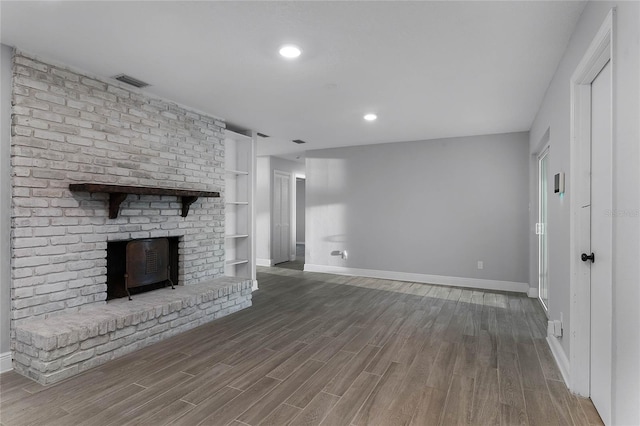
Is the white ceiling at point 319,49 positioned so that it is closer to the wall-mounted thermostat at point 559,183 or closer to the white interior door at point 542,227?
the white interior door at point 542,227

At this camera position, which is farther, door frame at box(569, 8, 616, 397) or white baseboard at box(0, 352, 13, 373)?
white baseboard at box(0, 352, 13, 373)

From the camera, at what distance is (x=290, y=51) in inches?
106

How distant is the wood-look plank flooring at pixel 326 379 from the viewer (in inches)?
80.6

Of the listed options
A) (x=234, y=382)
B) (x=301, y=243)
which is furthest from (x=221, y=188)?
(x=301, y=243)

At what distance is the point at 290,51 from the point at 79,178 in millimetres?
2230

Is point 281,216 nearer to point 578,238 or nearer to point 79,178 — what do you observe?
point 79,178

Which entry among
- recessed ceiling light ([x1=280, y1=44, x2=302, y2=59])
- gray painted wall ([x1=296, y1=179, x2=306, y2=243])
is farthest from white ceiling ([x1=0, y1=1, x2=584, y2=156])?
gray painted wall ([x1=296, y1=179, x2=306, y2=243])

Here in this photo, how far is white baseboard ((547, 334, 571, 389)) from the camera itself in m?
2.44

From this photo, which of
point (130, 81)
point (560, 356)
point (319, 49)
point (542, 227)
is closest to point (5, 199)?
point (130, 81)

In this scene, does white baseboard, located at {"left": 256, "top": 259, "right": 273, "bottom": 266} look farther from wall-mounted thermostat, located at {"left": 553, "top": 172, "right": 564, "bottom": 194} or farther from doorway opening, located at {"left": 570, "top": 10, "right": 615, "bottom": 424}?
doorway opening, located at {"left": 570, "top": 10, "right": 615, "bottom": 424}

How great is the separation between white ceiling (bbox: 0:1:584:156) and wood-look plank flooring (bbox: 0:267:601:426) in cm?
256

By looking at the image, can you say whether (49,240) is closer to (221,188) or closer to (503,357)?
(221,188)

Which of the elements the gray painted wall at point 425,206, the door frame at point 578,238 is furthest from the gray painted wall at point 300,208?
the door frame at point 578,238

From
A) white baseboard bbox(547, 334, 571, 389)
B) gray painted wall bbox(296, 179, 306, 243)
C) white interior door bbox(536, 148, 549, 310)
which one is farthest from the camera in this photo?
gray painted wall bbox(296, 179, 306, 243)
